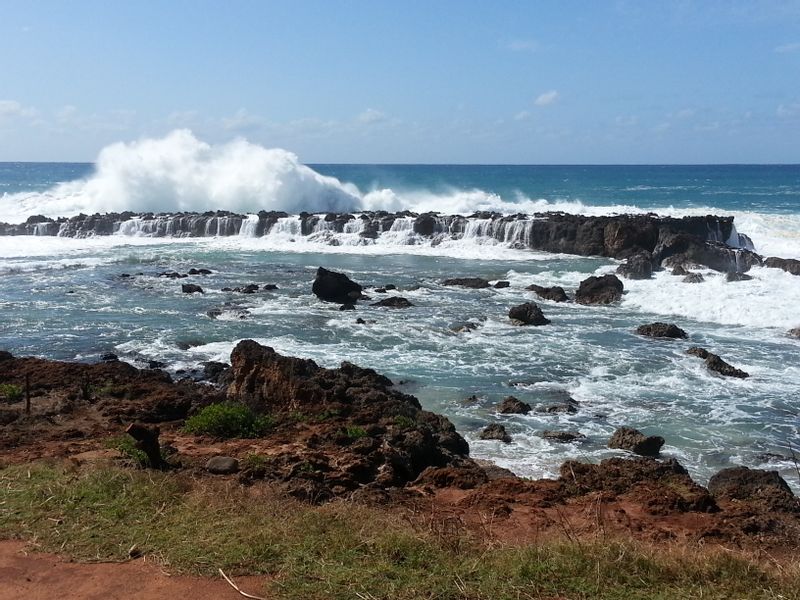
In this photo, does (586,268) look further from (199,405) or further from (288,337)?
(199,405)

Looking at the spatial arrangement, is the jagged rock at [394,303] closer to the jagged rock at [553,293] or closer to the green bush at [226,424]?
the jagged rock at [553,293]

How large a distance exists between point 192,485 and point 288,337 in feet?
38.9

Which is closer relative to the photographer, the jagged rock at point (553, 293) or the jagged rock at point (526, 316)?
the jagged rock at point (526, 316)

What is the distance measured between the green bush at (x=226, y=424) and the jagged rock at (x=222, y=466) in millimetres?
1818

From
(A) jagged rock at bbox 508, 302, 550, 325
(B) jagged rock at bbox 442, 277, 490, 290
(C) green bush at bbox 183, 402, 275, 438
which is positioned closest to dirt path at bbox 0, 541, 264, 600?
(C) green bush at bbox 183, 402, 275, 438

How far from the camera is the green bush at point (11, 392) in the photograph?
12242 millimetres

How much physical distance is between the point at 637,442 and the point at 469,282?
16688 mm

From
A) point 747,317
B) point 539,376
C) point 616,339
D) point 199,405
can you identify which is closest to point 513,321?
point 616,339

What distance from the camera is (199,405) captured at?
12.1 metres

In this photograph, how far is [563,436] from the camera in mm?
11766

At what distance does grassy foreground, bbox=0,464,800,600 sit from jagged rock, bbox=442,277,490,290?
20976 mm

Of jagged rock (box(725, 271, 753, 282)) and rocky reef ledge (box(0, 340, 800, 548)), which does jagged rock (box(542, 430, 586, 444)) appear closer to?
rocky reef ledge (box(0, 340, 800, 548))

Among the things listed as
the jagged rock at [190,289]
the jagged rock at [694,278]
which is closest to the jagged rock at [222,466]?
the jagged rock at [190,289]

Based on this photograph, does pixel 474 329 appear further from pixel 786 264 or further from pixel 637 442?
pixel 786 264
